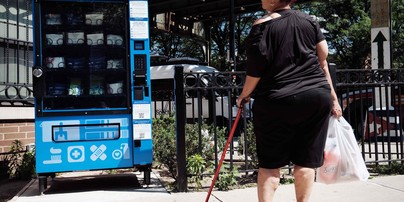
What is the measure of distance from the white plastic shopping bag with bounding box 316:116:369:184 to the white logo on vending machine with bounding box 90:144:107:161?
8.16 ft

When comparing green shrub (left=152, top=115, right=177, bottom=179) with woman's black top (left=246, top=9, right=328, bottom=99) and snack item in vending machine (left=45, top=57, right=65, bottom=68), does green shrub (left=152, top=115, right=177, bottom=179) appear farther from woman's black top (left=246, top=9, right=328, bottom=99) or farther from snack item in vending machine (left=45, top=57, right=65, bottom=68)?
woman's black top (left=246, top=9, right=328, bottom=99)

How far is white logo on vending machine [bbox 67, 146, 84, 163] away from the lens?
4508 mm

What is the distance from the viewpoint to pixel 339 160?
3.06 metres

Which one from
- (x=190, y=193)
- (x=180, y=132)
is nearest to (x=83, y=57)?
(x=180, y=132)

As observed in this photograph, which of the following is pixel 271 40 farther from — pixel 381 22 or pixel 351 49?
pixel 351 49

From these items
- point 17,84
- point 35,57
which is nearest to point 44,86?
point 35,57

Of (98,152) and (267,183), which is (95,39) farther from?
(267,183)

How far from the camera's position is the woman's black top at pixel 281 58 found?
8.40 ft

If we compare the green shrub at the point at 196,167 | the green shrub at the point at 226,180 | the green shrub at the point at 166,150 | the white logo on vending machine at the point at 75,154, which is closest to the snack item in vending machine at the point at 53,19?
the white logo on vending machine at the point at 75,154

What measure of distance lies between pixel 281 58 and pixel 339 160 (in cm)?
102

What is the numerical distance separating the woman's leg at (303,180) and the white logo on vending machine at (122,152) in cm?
243

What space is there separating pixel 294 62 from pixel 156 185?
113 inches

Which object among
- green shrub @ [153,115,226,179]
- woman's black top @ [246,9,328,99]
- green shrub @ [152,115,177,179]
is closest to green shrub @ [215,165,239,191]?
green shrub @ [153,115,226,179]

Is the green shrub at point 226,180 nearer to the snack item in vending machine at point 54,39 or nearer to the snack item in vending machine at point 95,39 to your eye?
the snack item in vending machine at point 95,39
